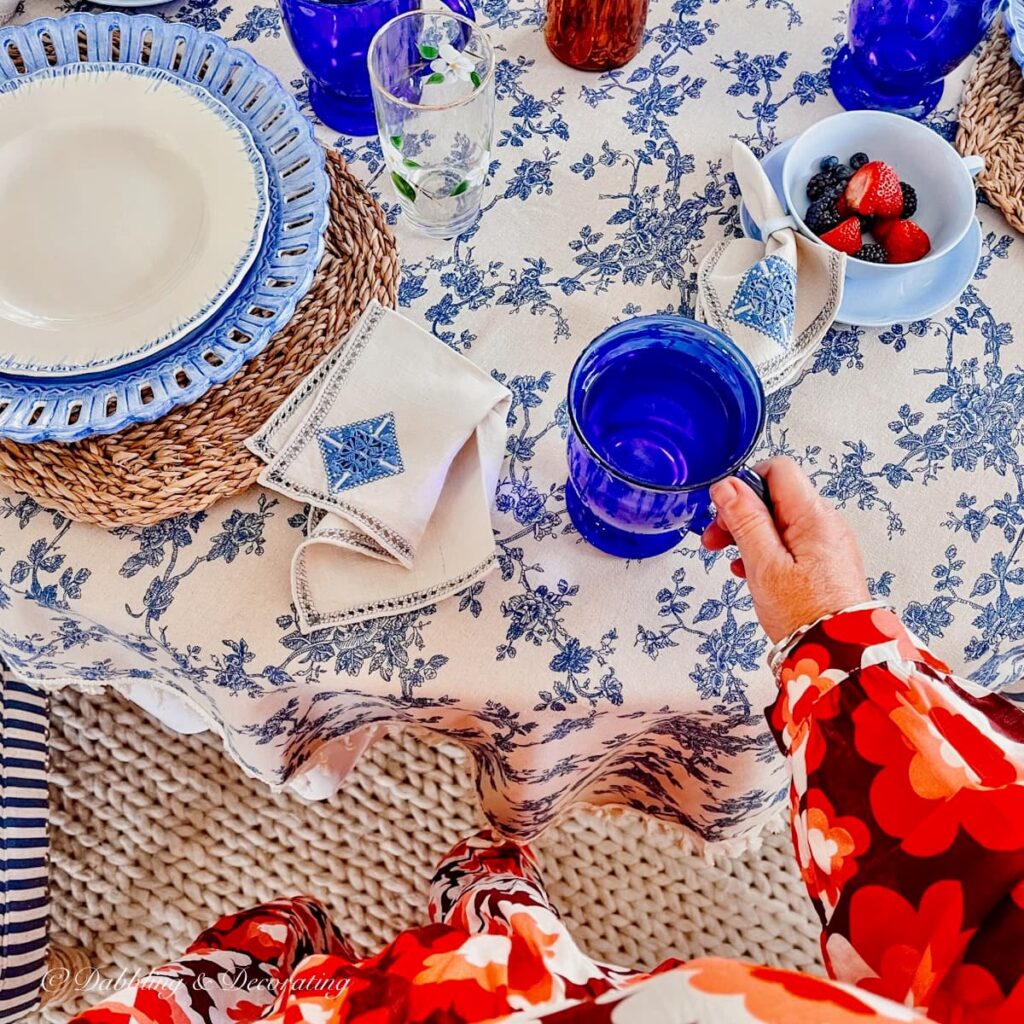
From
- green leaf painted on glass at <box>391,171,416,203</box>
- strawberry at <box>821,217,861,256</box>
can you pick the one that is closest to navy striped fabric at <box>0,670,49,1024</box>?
green leaf painted on glass at <box>391,171,416,203</box>

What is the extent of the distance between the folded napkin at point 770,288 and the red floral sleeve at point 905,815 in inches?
9.0

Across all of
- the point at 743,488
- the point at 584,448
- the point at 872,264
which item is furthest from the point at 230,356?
the point at 872,264

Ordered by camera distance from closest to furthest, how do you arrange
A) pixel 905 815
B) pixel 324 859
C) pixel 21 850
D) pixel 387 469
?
pixel 905 815 → pixel 387 469 → pixel 21 850 → pixel 324 859

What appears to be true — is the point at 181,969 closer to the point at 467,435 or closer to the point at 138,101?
the point at 467,435

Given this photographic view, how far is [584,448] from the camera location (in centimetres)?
65

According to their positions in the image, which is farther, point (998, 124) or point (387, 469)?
point (998, 124)

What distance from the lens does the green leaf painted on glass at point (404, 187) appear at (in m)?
0.82

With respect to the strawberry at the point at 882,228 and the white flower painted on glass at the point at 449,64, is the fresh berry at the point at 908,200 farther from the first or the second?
the white flower painted on glass at the point at 449,64

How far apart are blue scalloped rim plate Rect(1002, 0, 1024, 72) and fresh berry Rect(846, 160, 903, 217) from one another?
0.60 feet

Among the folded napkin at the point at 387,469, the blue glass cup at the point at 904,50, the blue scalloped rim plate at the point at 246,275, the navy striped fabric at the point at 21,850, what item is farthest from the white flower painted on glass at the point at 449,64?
the navy striped fabric at the point at 21,850

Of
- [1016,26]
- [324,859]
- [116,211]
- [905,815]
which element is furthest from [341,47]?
[324,859]

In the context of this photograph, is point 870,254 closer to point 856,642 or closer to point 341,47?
point 856,642

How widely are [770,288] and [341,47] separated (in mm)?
408

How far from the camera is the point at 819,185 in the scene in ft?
2.69
